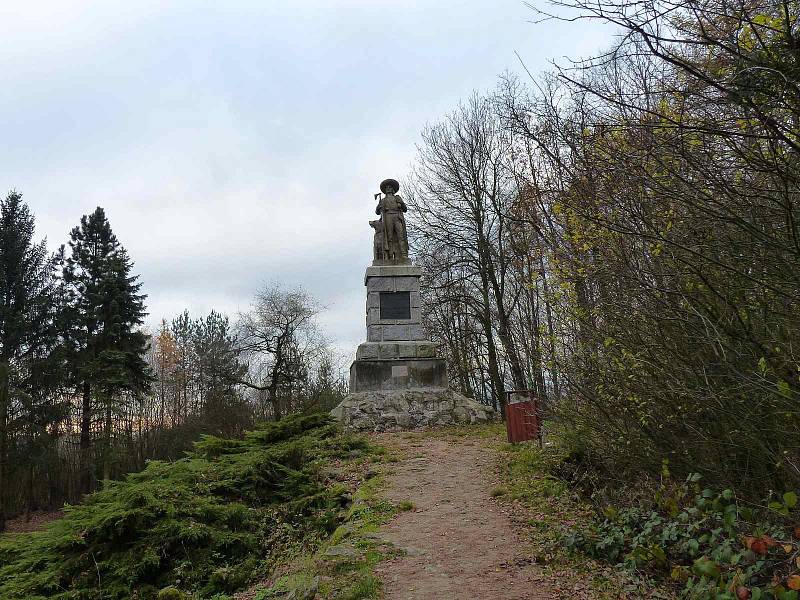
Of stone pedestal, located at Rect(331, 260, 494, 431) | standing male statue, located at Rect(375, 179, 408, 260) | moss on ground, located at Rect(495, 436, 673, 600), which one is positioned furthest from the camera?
standing male statue, located at Rect(375, 179, 408, 260)

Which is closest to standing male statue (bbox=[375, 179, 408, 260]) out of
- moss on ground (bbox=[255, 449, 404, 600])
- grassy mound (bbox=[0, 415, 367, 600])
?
grassy mound (bbox=[0, 415, 367, 600])

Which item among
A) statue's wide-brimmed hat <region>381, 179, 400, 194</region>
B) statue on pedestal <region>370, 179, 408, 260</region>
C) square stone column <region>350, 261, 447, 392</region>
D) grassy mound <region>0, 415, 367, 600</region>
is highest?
statue's wide-brimmed hat <region>381, 179, 400, 194</region>

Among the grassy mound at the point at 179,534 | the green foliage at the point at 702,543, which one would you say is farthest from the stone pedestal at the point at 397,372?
the green foliage at the point at 702,543

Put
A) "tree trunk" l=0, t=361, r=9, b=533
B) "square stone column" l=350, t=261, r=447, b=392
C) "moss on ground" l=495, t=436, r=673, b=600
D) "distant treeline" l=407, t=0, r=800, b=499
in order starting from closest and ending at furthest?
"distant treeline" l=407, t=0, r=800, b=499
"moss on ground" l=495, t=436, r=673, b=600
"square stone column" l=350, t=261, r=447, b=392
"tree trunk" l=0, t=361, r=9, b=533

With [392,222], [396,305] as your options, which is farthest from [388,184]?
[396,305]

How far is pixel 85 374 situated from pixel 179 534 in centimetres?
1809

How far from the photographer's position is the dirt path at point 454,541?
424 centimetres

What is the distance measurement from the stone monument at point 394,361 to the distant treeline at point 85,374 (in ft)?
21.3

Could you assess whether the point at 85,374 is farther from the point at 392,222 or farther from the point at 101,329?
the point at 392,222

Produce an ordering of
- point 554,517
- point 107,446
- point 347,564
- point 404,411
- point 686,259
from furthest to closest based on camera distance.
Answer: point 107,446 < point 404,411 < point 554,517 < point 347,564 < point 686,259

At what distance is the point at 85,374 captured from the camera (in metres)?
21.6

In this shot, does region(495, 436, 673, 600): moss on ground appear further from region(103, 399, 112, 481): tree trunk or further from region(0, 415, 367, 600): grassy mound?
region(103, 399, 112, 481): tree trunk

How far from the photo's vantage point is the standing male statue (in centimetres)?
1459

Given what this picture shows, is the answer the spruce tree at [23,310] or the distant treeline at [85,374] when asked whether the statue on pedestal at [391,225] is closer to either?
the distant treeline at [85,374]
